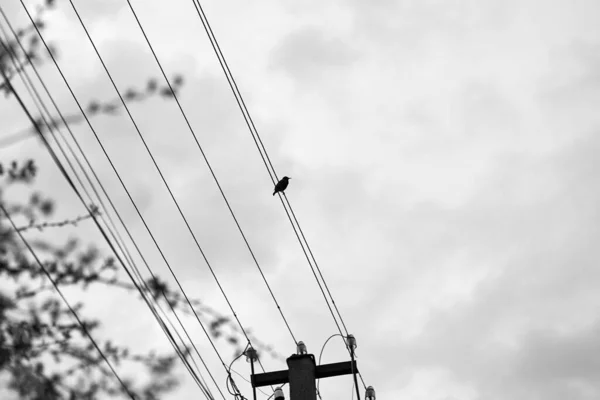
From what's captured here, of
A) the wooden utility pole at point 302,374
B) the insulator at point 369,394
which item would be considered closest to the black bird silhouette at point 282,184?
the wooden utility pole at point 302,374

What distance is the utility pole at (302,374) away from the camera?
9508 millimetres

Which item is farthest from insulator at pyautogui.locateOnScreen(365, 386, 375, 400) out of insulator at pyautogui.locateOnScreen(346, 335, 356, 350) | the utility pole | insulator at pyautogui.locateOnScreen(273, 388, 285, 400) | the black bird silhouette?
the black bird silhouette

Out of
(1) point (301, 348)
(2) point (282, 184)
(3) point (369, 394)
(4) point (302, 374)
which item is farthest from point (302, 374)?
(2) point (282, 184)

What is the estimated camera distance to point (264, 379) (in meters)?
10.0

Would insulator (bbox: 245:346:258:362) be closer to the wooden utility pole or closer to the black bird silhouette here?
the wooden utility pole

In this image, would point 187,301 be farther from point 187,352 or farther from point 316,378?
point 316,378

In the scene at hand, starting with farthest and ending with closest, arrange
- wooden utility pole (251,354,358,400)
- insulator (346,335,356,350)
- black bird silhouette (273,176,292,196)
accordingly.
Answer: black bird silhouette (273,176,292,196), insulator (346,335,356,350), wooden utility pole (251,354,358,400)

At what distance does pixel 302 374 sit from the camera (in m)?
9.66

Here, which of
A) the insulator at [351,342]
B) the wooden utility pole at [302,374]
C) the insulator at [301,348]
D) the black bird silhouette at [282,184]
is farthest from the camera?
the black bird silhouette at [282,184]

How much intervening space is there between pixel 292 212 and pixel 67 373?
18.1 ft

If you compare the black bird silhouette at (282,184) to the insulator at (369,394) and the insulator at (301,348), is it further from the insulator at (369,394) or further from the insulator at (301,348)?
the insulator at (369,394)

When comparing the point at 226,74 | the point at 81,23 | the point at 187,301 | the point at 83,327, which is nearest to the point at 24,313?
the point at 83,327

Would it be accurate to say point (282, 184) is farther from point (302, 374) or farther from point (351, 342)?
point (302, 374)

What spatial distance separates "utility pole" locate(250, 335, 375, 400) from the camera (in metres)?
9.51
